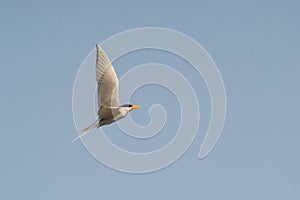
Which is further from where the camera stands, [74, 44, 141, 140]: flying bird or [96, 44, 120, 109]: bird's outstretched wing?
[96, 44, 120, 109]: bird's outstretched wing

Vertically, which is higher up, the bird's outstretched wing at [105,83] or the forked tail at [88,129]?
the bird's outstretched wing at [105,83]

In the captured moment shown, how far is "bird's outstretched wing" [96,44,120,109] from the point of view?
31.0 meters

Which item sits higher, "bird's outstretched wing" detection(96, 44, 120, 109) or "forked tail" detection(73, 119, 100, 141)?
"bird's outstretched wing" detection(96, 44, 120, 109)

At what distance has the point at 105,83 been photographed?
3162 centimetres

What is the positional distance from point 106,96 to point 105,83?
742 millimetres

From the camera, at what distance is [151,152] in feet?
113

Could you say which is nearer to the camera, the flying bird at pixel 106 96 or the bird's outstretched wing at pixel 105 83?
the flying bird at pixel 106 96

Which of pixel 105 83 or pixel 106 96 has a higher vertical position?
pixel 105 83

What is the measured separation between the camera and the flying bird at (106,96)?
2989cm

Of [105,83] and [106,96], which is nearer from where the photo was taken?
[106,96]

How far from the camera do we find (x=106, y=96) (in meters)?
31.2

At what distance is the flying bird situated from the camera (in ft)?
98.1

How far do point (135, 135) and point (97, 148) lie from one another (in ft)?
6.17

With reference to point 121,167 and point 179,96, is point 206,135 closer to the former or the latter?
point 179,96
